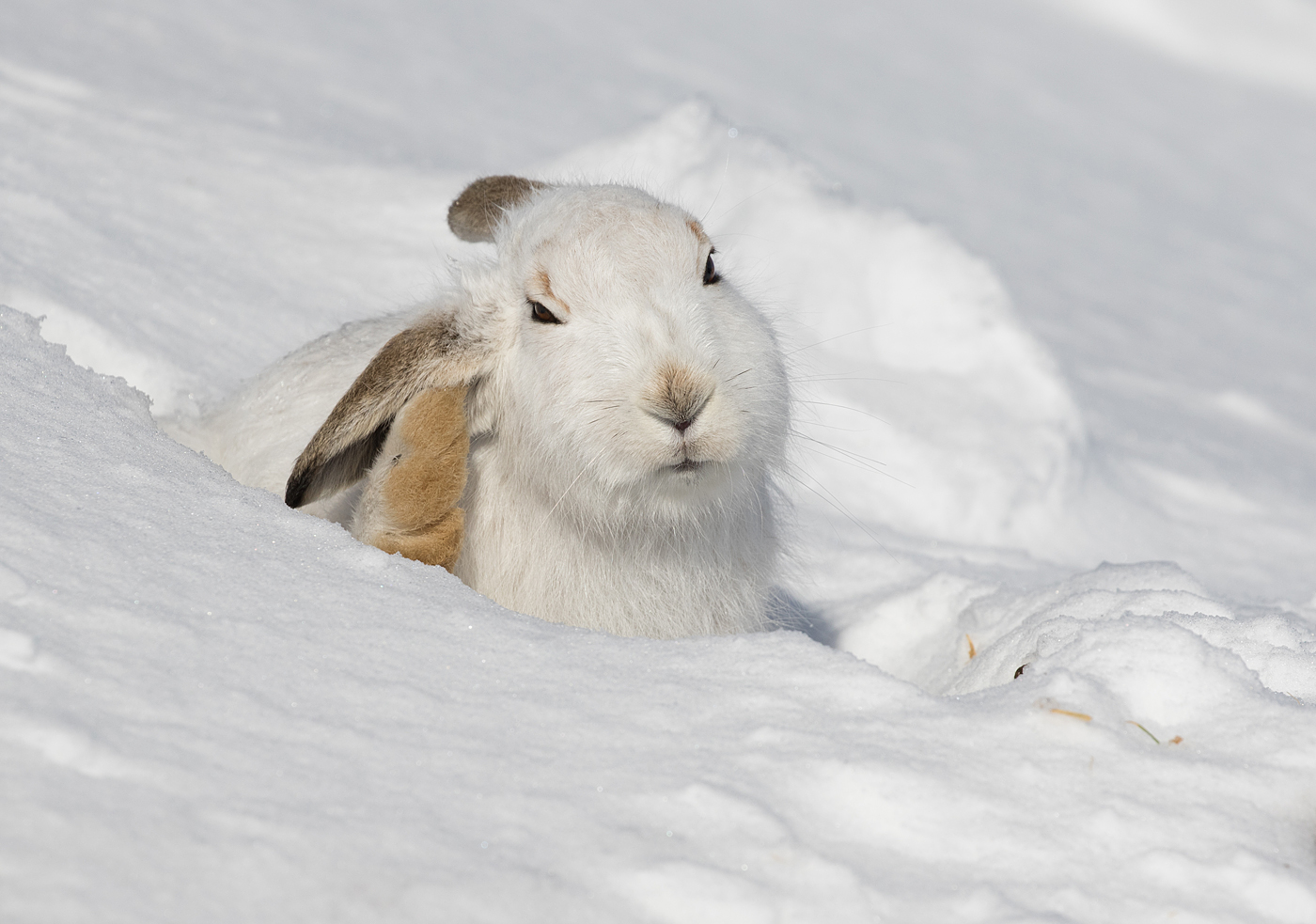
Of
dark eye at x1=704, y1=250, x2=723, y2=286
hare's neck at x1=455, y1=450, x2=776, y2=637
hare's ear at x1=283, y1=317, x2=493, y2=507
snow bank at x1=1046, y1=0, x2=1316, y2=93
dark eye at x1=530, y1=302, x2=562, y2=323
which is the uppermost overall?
snow bank at x1=1046, y1=0, x2=1316, y2=93

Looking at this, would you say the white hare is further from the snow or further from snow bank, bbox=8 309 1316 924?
snow bank, bbox=8 309 1316 924

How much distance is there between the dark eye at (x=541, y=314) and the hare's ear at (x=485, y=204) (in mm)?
964

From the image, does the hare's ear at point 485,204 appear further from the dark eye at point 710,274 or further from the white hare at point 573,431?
the dark eye at point 710,274

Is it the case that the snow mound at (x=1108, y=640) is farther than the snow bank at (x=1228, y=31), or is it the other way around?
the snow bank at (x=1228, y=31)

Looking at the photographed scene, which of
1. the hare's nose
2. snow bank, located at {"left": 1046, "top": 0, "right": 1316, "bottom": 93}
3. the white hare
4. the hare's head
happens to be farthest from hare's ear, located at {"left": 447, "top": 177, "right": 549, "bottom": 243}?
snow bank, located at {"left": 1046, "top": 0, "right": 1316, "bottom": 93}

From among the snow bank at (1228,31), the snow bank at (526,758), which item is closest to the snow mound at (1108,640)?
the snow bank at (526,758)

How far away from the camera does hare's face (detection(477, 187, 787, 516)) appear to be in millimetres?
3162

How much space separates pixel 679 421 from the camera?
122 inches

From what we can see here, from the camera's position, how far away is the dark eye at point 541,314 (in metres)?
3.51

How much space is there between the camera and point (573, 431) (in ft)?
10.8

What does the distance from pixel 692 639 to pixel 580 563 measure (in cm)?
105

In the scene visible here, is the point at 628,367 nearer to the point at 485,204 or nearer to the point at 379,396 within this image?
the point at 379,396

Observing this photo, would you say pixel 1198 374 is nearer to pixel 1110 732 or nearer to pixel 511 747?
pixel 1110 732

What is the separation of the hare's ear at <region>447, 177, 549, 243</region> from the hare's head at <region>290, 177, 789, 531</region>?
63 cm
